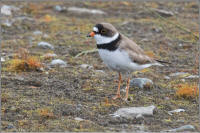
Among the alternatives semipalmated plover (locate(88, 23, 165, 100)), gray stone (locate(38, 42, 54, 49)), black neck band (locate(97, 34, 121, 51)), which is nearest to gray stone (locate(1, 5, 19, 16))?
gray stone (locate(38, 42, 54, 49))

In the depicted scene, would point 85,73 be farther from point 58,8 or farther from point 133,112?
point 58,8

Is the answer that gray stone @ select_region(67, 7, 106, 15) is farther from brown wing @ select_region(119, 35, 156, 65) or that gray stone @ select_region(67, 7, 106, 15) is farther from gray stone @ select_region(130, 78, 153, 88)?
brown wing @ select_region(119, 35, 156, 65)

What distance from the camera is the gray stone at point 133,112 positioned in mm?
4516

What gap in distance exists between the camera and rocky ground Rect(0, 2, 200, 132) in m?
4.46

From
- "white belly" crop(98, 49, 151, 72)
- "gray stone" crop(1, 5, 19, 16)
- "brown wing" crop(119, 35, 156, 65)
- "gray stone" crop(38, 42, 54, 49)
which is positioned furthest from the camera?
"gray stone" crop(1, 5, 19, 16)

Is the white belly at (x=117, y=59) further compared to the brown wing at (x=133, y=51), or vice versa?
the brown wing at (x=133, y=51)

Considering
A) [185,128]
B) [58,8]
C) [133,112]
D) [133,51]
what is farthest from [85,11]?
[185,128]

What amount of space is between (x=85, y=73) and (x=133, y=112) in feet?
6.71

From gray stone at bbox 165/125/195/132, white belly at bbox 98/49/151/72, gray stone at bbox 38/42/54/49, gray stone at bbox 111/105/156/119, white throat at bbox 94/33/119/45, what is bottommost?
gray stone at bbox 38/42/54/49

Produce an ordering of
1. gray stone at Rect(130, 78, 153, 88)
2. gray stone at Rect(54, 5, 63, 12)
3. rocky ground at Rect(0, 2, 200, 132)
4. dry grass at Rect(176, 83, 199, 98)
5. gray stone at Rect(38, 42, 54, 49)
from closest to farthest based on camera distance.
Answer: rocky ground at Rect(0, 2, 200, 132) → dry grass at Rect(176, 83, 199, 98) → gray stone at Rect(130, 78, 153, 88) → gray stone at Rect(38, 42, 54, 49) → gray stone at Rect(54, 5, 63, 12)

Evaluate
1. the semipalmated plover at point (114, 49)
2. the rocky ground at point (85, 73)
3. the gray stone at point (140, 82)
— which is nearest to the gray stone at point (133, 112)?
the rocky ground at point (85, 73)

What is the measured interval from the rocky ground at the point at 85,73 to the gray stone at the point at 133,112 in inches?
0.5

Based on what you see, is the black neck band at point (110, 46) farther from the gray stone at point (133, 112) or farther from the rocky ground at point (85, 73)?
the gray stone at point (133, 112)

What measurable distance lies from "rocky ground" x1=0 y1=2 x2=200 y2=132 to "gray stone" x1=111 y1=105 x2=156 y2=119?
0.04ft
